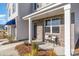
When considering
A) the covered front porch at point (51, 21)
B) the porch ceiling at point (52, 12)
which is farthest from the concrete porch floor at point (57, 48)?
the porch ceiling at point (52, 12)

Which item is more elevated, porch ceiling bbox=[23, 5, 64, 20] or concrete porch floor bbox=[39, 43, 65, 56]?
porch ceiling bbox=[23, 5, 64, 20]

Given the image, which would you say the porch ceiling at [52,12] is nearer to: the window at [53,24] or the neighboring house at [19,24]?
the neighboring house at [19,24]

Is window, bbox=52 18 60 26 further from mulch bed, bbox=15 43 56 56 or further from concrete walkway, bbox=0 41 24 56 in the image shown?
concrete walkway, bbox=0 41 24 56

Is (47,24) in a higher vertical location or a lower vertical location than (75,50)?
higher

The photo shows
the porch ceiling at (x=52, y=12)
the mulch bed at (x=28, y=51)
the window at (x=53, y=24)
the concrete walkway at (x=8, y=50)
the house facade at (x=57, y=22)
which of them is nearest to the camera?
the house facade at (x=57, y=22)

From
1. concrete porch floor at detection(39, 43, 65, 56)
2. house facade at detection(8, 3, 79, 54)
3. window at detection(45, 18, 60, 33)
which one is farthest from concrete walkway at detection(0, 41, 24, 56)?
window at detection(45, 18, 60, 33)

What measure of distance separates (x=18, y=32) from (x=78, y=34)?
13.7 feet

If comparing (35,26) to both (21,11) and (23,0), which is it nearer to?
(21,11)

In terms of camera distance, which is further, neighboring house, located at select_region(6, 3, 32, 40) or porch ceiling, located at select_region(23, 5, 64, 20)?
neighboring house, located at select_region(6, 3, 32, 40)

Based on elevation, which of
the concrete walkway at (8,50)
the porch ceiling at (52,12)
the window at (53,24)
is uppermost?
the porch ceiling at (52,12)

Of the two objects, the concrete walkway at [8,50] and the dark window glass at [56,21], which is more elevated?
the dark window glass at [56,21]

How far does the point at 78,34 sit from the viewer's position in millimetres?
11008

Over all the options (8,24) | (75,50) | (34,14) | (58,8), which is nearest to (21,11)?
(34,14)

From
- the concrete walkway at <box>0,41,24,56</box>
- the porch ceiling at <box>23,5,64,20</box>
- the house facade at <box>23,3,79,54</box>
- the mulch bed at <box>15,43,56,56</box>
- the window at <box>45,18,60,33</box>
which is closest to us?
the house facade at <box>23,3,79,54</box>
